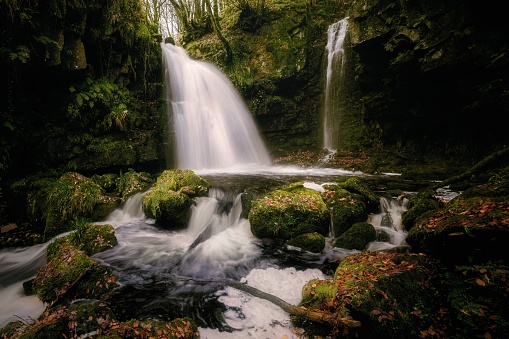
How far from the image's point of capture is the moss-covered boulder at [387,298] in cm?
267

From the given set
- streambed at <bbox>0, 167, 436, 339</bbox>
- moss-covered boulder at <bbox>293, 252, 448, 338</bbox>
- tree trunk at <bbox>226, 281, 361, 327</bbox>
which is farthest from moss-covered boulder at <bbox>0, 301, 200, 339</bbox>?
moss-covered boulder at <bbox>293, 252, 448, 338</bbox>

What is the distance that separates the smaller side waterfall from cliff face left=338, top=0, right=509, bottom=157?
558 cm

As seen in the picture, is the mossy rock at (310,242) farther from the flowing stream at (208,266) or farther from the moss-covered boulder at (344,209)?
the moss-covered boulder at (344,209)

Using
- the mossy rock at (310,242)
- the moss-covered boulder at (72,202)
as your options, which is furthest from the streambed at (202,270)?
the moss-covered boulder at (72,202)

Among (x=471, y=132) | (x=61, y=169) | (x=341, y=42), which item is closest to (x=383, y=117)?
(x=471, y=132)

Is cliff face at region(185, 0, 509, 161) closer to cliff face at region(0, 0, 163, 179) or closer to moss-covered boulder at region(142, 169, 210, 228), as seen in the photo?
cliff face at region(0, 0, 163, 179)

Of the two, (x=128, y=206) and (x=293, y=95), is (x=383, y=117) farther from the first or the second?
(x=128, y=206)

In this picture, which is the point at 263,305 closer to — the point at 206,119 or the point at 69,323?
the point at 69,323

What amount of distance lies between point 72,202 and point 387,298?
25.2ft

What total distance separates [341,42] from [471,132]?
297 inches

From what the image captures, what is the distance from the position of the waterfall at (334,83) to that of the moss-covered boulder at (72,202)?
37.2 feet

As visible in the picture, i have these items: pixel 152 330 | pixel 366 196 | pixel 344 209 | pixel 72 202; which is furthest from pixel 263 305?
pixel 72 202

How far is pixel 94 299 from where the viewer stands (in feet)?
12.0

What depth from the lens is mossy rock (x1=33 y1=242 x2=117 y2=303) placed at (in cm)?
356
